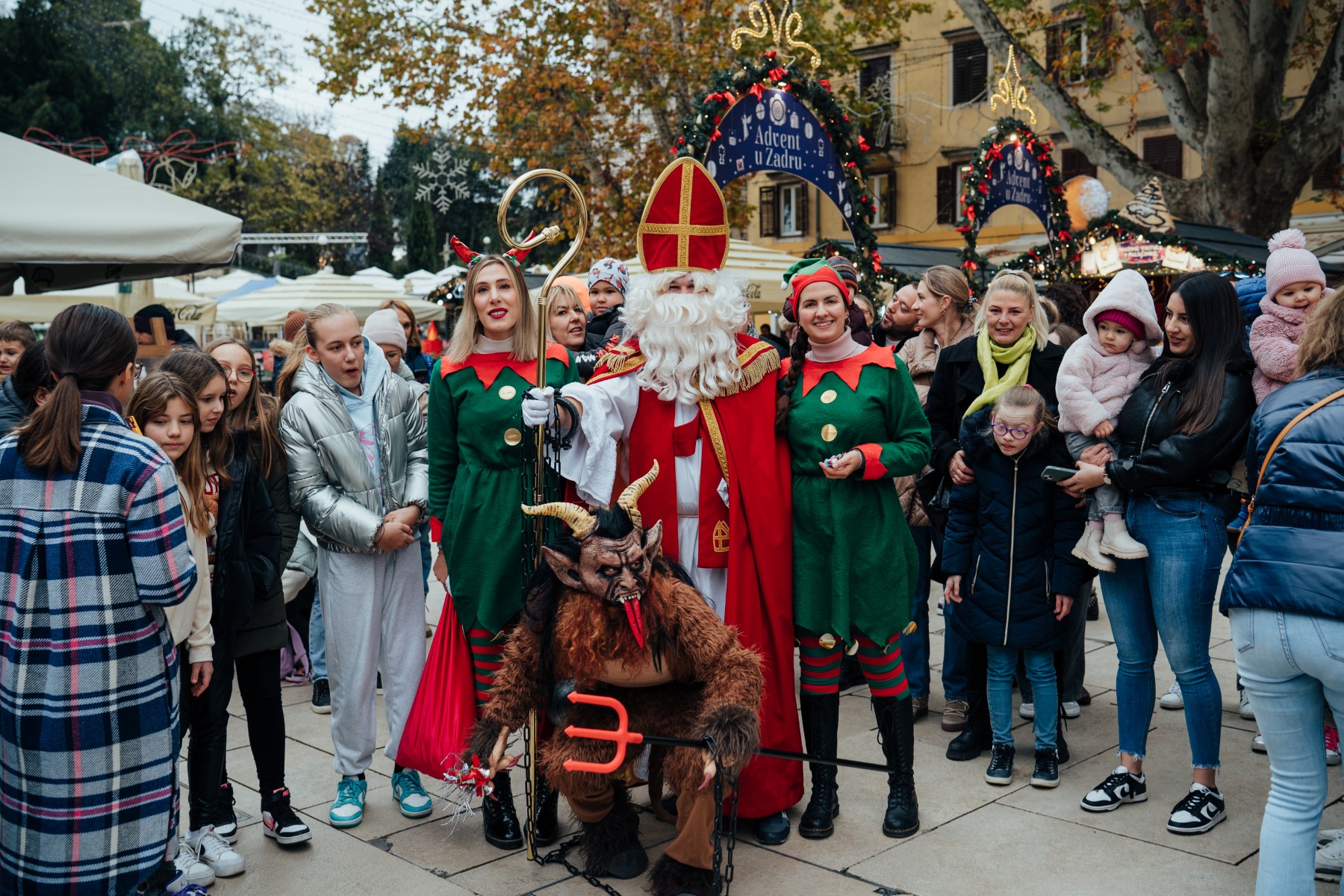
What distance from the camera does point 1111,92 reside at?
24953 mm

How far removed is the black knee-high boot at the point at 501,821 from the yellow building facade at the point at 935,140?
21751 mm

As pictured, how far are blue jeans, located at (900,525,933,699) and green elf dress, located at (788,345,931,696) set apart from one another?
4.09 ft

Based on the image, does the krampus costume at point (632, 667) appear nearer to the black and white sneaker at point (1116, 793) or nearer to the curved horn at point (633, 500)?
the curved horn at point (633, 500)

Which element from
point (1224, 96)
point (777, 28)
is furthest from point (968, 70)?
point (777, 28)

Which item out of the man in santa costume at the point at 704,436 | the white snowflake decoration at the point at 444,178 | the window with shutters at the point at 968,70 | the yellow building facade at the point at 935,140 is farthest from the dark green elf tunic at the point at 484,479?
the white snowflake decoration at the point at 444,178

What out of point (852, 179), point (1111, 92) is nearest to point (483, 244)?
point (1111, 92)

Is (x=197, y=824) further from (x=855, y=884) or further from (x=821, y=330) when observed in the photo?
(x=821, y=330)

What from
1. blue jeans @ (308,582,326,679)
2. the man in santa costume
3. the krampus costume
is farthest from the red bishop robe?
blue jeans @ (308,582,326,679)

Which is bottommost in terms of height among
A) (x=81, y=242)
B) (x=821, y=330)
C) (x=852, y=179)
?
(x=821, y=330)

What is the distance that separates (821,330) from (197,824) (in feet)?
8.95

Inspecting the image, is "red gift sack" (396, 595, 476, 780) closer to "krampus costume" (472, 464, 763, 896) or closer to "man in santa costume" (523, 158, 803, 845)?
"krampus costume" (472, 464, 763, 896)

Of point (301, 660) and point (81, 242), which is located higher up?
point (81, 242)

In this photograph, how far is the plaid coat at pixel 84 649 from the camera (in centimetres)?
288

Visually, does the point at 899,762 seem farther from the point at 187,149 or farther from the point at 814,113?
the point at 187,149
